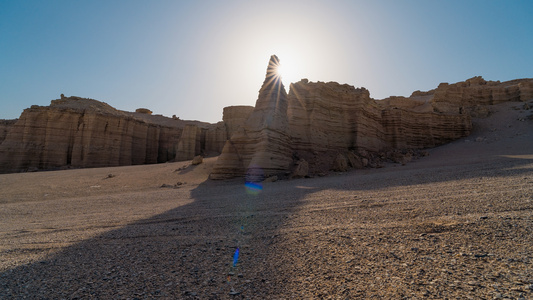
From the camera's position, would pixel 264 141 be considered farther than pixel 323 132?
No

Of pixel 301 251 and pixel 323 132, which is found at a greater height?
Answer: pixel 323 132

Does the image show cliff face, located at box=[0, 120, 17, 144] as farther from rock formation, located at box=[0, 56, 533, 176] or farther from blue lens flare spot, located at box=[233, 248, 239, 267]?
blue lens flare spot, located at box=[233, 248, 239, 267]

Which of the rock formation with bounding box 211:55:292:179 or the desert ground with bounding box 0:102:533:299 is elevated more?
the rock formation with bounding box 211:55:292:179

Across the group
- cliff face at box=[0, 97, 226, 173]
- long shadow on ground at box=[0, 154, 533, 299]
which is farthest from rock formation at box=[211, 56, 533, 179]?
cliff face at box=[0, 97, 226, 173]

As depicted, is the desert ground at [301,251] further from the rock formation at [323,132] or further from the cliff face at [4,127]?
the cliff face at [4,127]

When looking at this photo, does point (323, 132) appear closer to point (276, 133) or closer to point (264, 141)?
point (276, 133)

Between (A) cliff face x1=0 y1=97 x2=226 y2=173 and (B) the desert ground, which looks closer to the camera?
(B) the desert ground

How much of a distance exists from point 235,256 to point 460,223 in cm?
289

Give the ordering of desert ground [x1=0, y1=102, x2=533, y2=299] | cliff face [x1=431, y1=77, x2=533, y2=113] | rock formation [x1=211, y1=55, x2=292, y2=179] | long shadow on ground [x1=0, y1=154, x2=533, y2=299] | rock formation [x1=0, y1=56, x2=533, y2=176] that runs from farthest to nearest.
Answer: cliff face [x1=431, y1=77, x2=533, y2=113] < rock formation [x1=0, y1=56, x2=533, y2=176] < rock formation [x1=211, y1=55, x2=292, y2=179] < long shadow on ground [x1=0, y1=154, x2=533, y2=299] < desert ground [x1=0, y1=102, x2=533, y2=299]

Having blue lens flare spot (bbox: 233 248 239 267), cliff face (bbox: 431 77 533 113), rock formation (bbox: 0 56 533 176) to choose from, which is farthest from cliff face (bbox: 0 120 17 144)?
cliff face (bbox: 431 77 533 113)

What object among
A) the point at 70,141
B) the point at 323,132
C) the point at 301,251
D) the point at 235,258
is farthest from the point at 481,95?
the point at 70,141

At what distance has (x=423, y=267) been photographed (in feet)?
7.49

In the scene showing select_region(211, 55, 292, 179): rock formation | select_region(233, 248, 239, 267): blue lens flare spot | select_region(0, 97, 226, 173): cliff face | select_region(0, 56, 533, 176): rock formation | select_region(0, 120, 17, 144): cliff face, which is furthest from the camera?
select_region(0, 120, 17, 144): cliff face

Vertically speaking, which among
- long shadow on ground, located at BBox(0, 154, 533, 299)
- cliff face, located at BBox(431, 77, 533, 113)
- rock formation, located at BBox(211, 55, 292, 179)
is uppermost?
cliff face, located at BBox(431, 77, 533, 113)
